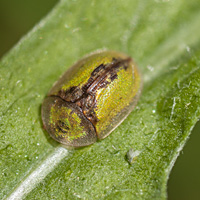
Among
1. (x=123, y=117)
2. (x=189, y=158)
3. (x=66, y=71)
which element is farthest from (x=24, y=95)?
(x=189, y=158)

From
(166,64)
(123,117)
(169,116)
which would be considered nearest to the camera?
(169,116)

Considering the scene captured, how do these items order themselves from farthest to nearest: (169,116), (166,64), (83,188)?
(166,64) → (169,116) → (83,188)

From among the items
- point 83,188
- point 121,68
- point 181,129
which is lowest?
point 181,129

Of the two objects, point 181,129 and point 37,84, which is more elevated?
point 37,84

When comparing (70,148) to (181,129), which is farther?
(70,148)

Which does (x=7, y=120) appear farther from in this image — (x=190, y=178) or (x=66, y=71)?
(x=190, y=178)
